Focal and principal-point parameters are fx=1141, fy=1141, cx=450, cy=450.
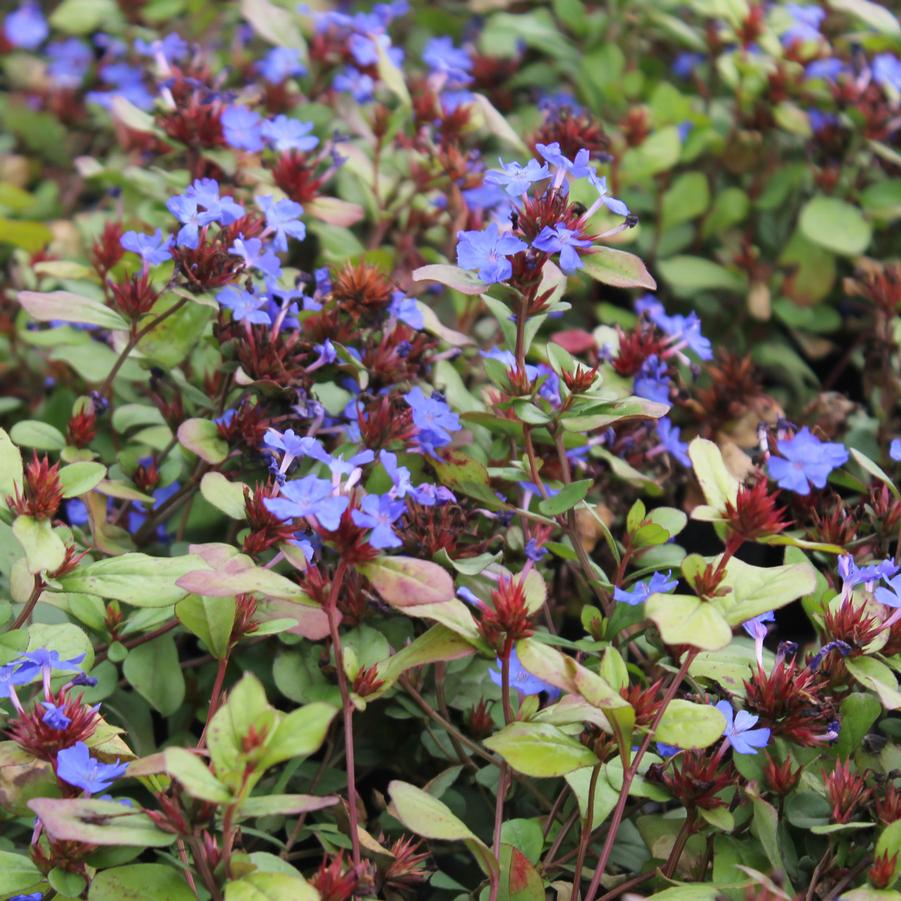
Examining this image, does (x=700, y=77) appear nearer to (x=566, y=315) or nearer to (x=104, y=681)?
(x=566, y=315)

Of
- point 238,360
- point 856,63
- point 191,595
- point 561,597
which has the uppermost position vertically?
point 856,63

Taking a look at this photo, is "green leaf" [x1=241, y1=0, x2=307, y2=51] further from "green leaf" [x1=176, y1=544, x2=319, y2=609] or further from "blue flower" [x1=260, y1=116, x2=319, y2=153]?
"green leaf" [x1=176, y1=544, x2=319, y2=609]

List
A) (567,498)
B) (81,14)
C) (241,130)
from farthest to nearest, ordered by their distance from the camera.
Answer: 1. (81,14)
2. (241,130)
3. (567,498)

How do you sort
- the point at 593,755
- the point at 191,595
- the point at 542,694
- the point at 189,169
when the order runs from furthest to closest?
the point at 189,169 < the point at 542,694 < the point at 191,595 < the point at 593,755

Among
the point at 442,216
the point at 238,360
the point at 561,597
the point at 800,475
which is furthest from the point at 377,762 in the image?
the point at 442,216

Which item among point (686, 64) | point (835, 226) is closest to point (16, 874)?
point (835, 226)

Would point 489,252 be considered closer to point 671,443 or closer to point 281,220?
point 281,220
